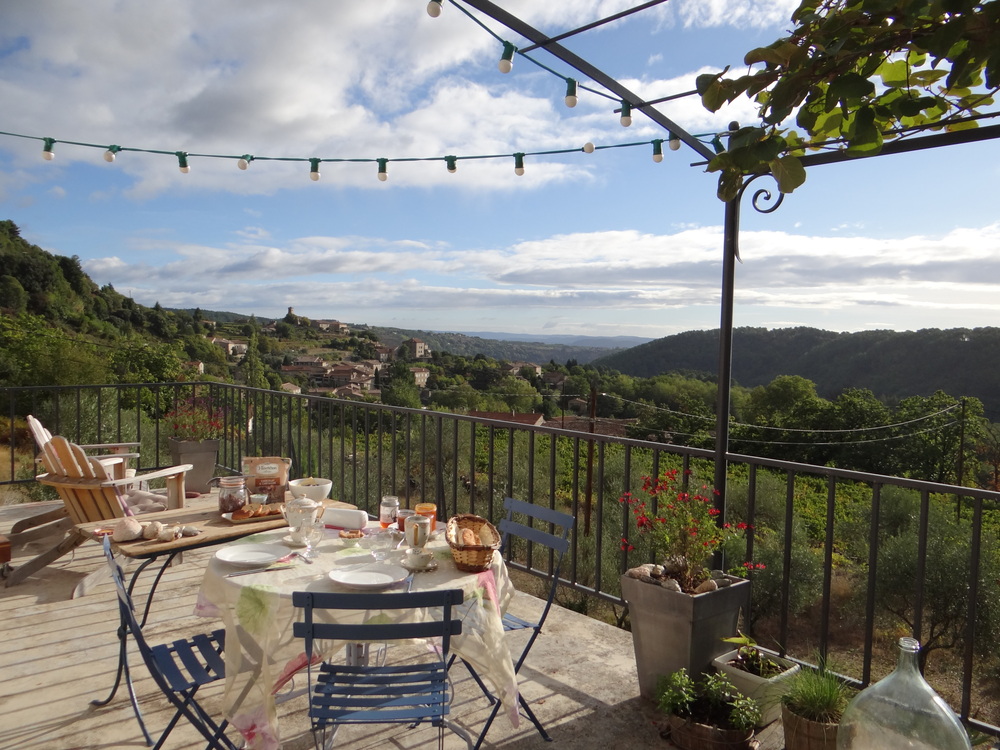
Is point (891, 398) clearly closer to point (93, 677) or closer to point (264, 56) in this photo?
point (264, 56)

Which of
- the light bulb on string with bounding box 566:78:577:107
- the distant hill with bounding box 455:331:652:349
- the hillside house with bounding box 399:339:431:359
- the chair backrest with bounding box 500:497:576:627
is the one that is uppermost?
the light bulb on string with bounding box 566:78:577:107

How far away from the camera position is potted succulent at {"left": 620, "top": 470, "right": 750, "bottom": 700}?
2.51 m

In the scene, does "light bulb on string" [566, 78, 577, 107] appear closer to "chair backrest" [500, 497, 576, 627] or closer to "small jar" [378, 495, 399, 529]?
"chair backrest" [500, 497, 576, 627]

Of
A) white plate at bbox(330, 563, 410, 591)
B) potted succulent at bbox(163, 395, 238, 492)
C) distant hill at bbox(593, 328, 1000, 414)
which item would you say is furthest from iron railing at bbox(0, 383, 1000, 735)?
distant hill at bbox(593, 328, 1000, 414)

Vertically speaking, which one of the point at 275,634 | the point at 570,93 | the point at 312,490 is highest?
the point at 570,93

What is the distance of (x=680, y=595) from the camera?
251 centimetres

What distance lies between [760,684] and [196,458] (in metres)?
5.01

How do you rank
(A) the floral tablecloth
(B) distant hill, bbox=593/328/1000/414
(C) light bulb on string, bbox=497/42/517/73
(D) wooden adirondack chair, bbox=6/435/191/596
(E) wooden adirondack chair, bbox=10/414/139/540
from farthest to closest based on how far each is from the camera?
1. (B) distant hill, bbox=593/328/1000/414
2. (E) wooden adirondack chair, bbox=10/414/139/540
3. (D) wooden adirondack chair, bbox=6/435/191/596
4. (C) light bulb on string, bbox=497/42/517/73
5. (A) the floral tablecloth

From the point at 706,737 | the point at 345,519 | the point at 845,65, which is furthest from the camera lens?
the point at 345,519

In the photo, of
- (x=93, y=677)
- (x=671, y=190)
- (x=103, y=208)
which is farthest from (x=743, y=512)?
(x=103, y=208)

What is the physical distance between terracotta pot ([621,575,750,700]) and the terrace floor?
8.4 inches

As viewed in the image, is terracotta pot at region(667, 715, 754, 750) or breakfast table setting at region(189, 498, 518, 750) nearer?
breakfast table setting at region(189, 498, 518, 750)

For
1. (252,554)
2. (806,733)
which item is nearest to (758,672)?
(806,733)

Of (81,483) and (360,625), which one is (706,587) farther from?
(81,483)
